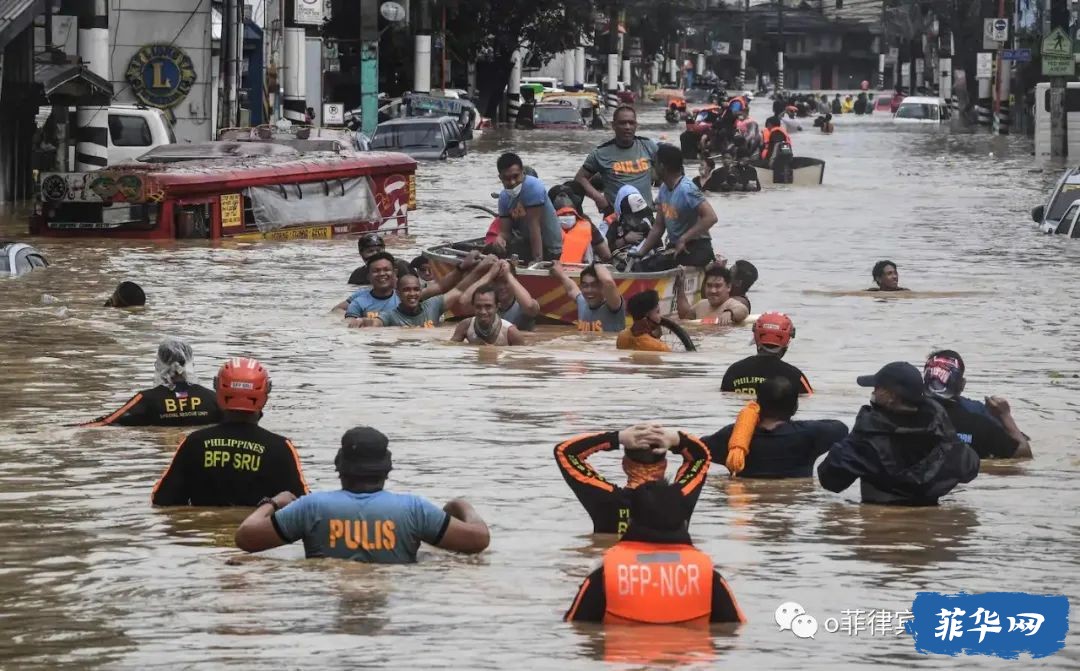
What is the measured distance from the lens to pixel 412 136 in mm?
50344

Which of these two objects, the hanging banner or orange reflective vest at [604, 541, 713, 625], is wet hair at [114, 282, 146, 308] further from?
the hanging banner

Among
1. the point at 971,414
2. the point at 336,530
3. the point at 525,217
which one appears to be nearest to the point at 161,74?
the point at 525,217

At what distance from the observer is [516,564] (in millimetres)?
9766

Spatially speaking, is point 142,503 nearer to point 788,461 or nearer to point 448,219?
point 788,461

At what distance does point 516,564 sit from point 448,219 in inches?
929

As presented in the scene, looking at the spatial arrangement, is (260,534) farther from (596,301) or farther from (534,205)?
(534,205)

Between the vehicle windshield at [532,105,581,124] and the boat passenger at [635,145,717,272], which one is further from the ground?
the vehicle windshield at [532,105,581,124]

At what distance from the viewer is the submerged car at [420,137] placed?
163ft

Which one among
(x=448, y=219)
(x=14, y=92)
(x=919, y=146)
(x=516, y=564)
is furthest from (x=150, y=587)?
(x=919, y=146)

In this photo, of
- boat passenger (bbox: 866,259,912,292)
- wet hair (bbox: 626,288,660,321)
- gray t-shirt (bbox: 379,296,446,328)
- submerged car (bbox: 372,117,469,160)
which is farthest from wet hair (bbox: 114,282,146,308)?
submerged car (bbox: 372,117,469,160)

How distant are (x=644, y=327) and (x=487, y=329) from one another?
1.47m

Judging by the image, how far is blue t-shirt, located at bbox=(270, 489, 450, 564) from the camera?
9.09 meters

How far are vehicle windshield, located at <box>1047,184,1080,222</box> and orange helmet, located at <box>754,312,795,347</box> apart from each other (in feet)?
66.0

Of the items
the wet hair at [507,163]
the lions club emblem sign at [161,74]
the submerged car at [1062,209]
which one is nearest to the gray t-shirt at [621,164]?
the wet hair at [507,163]
